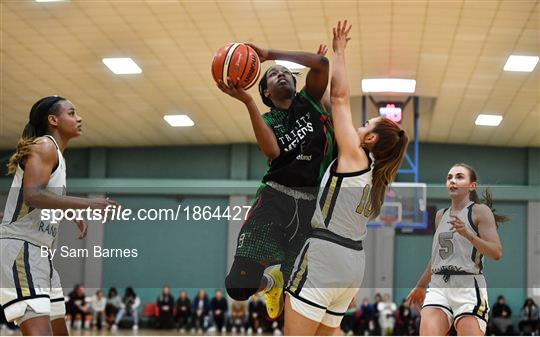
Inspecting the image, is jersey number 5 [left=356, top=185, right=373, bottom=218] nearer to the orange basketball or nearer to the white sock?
the white sock

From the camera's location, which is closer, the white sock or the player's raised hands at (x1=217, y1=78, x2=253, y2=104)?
the player's raised hands at (x1=217, y1=78, x2=253, y2=104)

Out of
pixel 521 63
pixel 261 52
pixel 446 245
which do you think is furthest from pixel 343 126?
pixel 521 63

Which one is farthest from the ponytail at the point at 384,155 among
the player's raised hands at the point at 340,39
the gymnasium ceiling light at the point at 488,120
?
the gymnasium ceiling light at the point at 488,120

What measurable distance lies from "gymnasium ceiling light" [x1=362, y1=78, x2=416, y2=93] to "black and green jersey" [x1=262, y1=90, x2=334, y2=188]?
10.7 m

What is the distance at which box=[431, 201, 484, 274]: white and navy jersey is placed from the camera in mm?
5504

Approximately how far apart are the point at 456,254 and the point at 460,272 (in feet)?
0.40

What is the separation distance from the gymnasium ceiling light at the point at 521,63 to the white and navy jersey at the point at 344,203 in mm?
10420

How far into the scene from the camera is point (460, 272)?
549 centimetres

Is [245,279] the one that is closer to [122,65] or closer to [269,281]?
[269,281]

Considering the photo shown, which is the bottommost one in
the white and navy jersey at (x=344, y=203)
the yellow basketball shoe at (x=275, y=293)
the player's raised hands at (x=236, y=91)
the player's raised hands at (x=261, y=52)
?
the yellow basketball shoe at (x=275, y=293)

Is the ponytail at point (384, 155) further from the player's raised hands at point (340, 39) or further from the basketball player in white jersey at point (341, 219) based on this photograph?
the player's raised hands at point (340, 39)

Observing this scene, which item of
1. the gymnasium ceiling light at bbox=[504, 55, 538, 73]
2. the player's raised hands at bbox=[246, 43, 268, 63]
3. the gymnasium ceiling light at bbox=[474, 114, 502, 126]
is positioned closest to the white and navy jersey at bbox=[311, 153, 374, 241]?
the player's raised hands at bbox=[246, 43, 268, 63]

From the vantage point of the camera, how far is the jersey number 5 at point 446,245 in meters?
5.54

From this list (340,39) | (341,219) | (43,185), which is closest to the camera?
(341,219)
